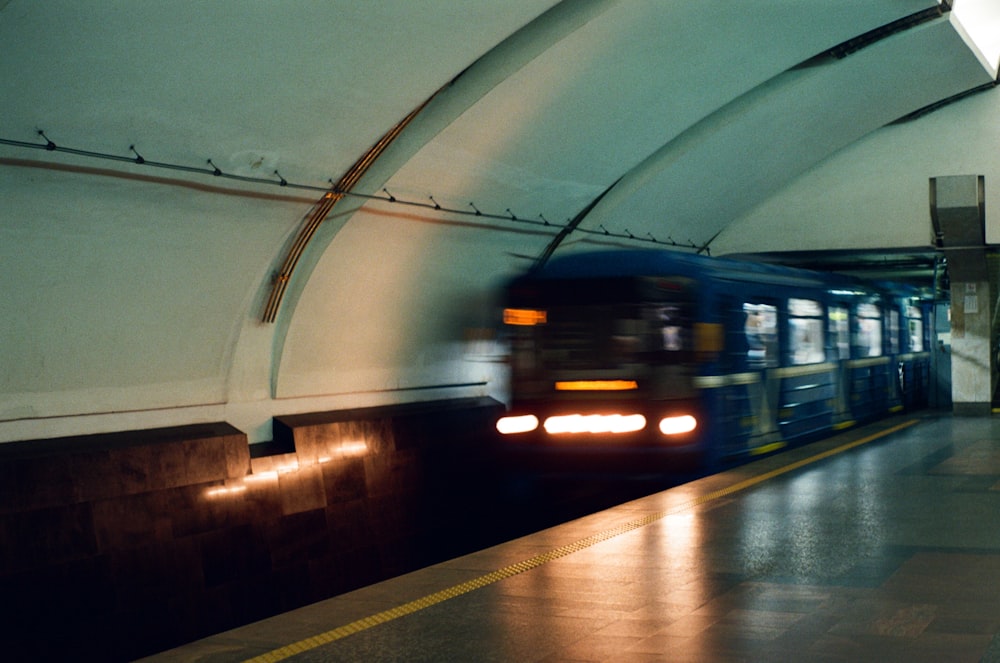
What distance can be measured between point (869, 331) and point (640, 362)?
807cm

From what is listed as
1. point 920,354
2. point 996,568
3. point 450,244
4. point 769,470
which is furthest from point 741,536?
point 920,354

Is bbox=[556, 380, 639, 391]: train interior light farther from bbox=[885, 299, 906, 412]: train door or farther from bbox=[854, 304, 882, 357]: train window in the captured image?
bbox=[885, 299, 906, 412]: train door

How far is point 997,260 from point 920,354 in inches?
96.8

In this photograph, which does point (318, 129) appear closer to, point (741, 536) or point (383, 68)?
point (383, 68)

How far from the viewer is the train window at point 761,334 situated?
1302 centimetres

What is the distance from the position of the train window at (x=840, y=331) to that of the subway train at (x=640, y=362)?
8.81ft

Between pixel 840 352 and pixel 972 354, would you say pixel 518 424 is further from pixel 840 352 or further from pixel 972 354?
pixel 972 354

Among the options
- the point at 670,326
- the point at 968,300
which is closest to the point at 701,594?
the point at 670,326

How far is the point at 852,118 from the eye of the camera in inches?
753

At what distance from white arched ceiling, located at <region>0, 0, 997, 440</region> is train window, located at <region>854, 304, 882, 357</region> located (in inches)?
132

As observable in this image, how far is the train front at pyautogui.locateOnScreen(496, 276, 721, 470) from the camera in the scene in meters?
11.6

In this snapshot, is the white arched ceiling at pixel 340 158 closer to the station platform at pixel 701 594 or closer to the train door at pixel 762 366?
the train door at pixel 762 366

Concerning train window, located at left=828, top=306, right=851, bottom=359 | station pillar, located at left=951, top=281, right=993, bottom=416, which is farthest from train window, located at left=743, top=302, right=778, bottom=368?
station pillar, located at left=951, top=281, right=993, bottom=416

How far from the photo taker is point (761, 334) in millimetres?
13438
